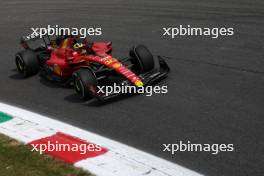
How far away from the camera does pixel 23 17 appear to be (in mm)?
17234

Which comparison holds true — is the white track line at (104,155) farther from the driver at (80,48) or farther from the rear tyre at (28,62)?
the rear tyre at (28,62)

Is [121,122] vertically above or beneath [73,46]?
beneath

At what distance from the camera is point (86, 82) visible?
325 inches

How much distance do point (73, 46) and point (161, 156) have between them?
3875 millimetres

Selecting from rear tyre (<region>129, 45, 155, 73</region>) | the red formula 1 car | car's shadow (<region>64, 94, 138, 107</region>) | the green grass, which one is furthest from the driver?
the green grass

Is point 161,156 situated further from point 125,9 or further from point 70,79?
point 125,9

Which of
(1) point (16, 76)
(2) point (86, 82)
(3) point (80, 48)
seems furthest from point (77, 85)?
(1) point (16, 76)

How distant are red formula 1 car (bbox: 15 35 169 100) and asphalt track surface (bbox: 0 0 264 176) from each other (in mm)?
242

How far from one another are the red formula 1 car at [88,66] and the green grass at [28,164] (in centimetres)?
192

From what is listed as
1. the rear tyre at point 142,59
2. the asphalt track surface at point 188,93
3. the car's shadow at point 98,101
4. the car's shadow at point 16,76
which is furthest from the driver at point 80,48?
the car's shadow at point 16,76

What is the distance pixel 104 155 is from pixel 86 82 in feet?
7.20

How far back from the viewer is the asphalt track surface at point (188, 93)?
659cm

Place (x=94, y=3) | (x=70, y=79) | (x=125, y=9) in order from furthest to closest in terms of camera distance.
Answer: (x=94, y=3) → (x=125, y=9) → (x=70, y=79)

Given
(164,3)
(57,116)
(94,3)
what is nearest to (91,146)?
(57,116)
